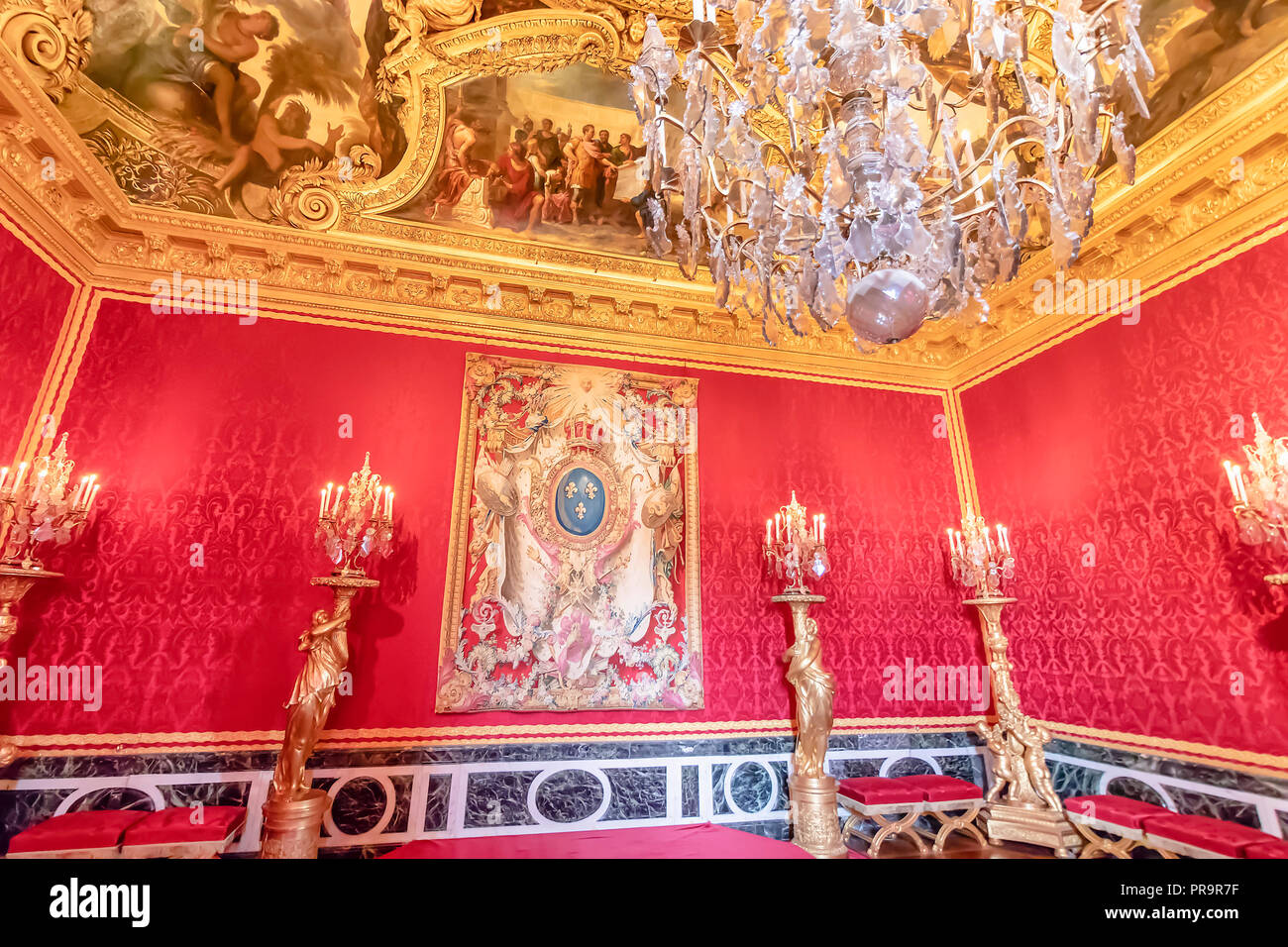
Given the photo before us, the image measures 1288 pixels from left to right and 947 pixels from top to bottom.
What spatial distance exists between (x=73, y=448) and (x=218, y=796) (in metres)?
3.11

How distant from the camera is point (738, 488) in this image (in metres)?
6.14

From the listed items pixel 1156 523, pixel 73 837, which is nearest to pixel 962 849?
pixel 1156 523

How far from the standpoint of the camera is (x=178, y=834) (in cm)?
380

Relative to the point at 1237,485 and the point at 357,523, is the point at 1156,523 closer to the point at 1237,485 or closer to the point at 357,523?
the point at 1237,485

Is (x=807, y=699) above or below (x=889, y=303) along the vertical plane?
below

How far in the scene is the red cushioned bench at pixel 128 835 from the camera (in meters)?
3.55

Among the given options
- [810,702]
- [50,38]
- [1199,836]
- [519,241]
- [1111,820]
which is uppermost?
[50,38]

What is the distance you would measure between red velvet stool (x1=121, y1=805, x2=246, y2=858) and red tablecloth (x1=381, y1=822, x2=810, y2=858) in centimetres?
248

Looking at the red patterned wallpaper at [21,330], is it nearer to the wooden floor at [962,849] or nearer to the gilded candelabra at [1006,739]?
the wooden floor at [962,849]

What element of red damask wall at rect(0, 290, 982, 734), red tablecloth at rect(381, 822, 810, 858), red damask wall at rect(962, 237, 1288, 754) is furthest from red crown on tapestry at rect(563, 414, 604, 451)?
red damask wall at rect(962, 237, 1288, 754)

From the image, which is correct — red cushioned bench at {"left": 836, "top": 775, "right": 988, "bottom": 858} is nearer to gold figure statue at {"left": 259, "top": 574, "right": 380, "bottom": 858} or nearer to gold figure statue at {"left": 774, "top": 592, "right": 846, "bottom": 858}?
gold figure statue at {"left": 774, "top": 592, "right": 846, "bottom": 858}

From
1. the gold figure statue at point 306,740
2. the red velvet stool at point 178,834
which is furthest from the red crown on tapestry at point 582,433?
the red velvet stool at point 178,834

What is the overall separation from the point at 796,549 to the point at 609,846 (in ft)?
11.7
